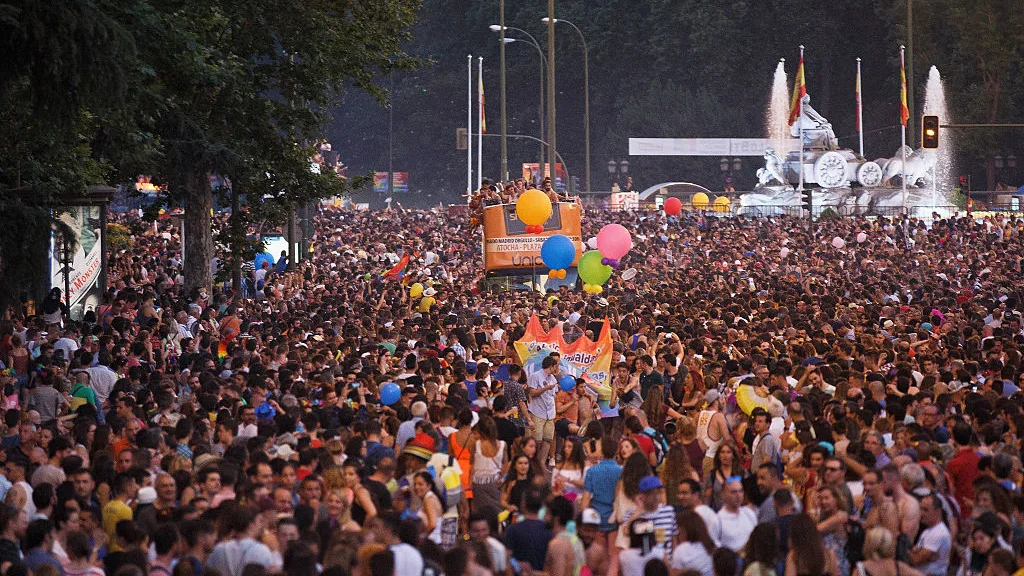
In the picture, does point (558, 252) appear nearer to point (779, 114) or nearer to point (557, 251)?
point (557, 251)

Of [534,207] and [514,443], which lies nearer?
[514,443]

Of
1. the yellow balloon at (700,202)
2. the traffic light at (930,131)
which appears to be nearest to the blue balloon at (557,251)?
Answer: the traffic light at (930,131)

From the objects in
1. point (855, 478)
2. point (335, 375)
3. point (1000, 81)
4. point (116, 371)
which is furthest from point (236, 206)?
point (1000, 81)

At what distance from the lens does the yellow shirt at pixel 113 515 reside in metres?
9.71

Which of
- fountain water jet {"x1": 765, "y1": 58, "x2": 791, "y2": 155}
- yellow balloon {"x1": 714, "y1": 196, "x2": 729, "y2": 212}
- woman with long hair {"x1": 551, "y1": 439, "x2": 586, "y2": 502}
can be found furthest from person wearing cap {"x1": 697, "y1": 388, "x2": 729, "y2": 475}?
fountain water jet {"x1": 765, "y1": 58, "x2": 791, "y2": 155}

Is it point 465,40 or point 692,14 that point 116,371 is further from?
point 465,40

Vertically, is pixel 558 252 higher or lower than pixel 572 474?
higher

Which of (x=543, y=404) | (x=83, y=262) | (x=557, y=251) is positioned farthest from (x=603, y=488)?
(x=557, y=251)

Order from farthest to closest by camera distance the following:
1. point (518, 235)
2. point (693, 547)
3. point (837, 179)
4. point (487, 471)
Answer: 1. point (837, 179)
2. point (518, 235)
3. point (487, 471)
4. point (693, 547)

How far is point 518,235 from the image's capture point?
99.0 feet

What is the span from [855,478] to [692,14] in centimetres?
7776

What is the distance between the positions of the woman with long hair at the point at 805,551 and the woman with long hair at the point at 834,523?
84cm

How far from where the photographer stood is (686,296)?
1016 inches

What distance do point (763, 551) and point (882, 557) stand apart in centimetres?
76
